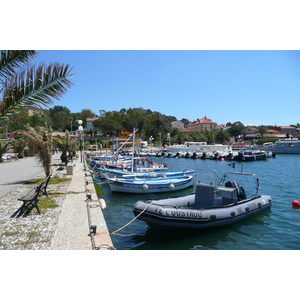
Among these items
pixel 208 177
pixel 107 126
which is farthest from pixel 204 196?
pixel 107 126

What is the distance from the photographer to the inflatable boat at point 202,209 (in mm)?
9398

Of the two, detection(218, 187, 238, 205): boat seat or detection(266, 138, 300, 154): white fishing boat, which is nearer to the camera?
detection(218, 187, 238, 205): boat seat

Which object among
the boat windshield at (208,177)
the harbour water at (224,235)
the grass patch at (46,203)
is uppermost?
the boat windshield at (208,177)

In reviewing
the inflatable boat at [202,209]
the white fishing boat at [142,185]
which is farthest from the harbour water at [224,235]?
the white fishing boat at [142,185]

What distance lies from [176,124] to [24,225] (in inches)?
5847

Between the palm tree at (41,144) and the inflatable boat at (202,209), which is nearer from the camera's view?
the inflatable boat at (202,209)

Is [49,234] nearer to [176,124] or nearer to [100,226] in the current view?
[100,226]

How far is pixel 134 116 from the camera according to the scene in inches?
4171

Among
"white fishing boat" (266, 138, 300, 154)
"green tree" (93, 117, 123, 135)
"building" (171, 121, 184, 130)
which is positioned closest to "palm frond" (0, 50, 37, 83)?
"green tree" (93, 117, 123, 135)

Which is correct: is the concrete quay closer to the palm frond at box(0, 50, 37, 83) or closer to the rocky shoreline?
the rocky shoreline

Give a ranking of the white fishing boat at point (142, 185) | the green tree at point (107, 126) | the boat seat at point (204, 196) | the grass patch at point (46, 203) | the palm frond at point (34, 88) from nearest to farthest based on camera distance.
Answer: the palm frond at point (34, 88), the grass patch at point (46, 203), the boat seat at point (204, 196), the white fishing boat at point (142, 185), the green tree at point (107, 126)

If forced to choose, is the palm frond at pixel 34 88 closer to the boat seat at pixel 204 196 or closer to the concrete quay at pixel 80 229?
the concrete quay at pixel 80 229

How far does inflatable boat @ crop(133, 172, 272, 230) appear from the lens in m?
9.40

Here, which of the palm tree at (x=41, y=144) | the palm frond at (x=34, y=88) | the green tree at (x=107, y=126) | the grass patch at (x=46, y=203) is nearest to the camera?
the palm frond at (x=34, y=88)
